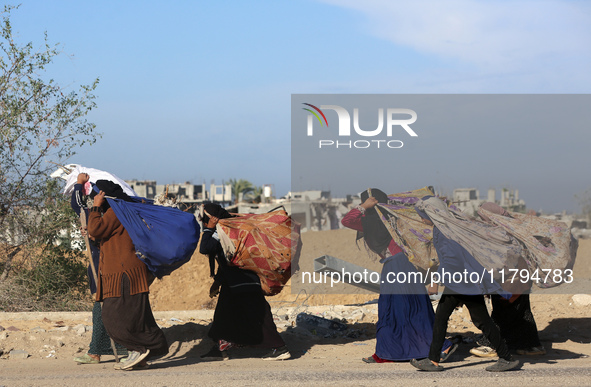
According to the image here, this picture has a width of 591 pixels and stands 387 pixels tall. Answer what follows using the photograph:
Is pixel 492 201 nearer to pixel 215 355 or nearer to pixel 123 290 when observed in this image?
pixel 215 355

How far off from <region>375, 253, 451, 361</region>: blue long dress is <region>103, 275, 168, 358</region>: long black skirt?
228 centimetres

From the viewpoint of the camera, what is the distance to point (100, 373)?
6.29 metres

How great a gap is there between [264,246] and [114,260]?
60.1 inches

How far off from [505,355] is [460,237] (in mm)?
1189

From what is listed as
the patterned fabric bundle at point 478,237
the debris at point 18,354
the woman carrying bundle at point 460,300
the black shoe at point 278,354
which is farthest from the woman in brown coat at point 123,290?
the patterned fabric bundle at point 478,237

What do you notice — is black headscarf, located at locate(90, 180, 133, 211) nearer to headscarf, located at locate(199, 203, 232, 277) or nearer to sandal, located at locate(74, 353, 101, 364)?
headscarf, located at locate(199, 203, 232, 277)

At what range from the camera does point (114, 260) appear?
20.8 feet

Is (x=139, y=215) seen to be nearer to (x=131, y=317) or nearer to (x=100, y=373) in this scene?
(x=131, y=317)

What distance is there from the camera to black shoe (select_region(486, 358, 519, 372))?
6.18 meters

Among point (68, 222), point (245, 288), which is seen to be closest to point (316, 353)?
point (245, 288)

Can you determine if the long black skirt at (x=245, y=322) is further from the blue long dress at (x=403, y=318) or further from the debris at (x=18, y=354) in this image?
the debris at (x=18, y=354)

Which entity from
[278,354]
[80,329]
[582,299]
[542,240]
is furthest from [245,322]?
[582,299]

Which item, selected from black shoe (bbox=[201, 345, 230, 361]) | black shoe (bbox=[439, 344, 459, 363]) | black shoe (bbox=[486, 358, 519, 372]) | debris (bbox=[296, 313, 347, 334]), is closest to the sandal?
black shoe (bbox=[201, 345, 230, 361])

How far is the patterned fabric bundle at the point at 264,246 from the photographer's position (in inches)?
270
